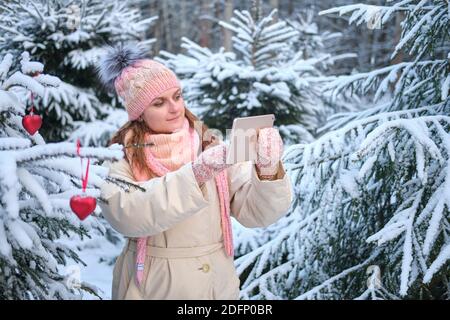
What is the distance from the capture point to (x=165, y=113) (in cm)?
229

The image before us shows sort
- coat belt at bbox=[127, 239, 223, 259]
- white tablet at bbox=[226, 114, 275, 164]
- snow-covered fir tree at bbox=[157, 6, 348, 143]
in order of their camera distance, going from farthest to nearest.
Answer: snow-covered fir tree at bbox=[157, 6, 348, 143]
coat belt at bbox=[127, 239, 223, 259]
white tablet at bbox=[226, 114, 275, 164]

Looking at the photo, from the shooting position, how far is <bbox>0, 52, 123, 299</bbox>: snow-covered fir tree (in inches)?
61.4

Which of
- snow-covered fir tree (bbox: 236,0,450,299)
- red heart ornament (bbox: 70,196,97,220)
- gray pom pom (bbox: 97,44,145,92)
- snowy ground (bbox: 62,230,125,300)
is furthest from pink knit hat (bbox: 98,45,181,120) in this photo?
snowy ground (bbox: 62,230,125,300)

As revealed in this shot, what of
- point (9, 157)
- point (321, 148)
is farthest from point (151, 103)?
point (321, 148)

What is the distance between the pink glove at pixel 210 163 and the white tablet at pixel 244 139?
6cm

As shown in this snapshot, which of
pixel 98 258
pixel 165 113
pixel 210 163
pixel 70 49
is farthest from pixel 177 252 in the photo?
pixel 70 49

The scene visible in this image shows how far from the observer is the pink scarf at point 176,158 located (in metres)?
2.23

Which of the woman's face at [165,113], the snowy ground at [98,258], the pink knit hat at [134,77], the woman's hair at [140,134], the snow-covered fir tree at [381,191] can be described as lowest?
the snowy ground at [98,258]

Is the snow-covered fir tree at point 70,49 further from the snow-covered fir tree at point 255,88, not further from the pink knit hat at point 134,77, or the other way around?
the pink knit hat at point 134,77

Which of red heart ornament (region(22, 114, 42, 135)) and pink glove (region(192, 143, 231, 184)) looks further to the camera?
red heart ornament (region(22, 114, 42, 135))

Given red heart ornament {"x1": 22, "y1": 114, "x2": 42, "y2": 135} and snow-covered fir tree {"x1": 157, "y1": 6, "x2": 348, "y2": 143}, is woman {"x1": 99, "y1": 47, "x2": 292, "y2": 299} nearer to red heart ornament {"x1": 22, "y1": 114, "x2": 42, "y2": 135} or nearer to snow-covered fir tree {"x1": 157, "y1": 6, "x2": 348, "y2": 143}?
red heart ornament {"x1": 22, "y1": 114, "x2": 42, "y2": 135}

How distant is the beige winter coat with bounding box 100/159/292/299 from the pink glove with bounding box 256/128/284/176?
0.32 ft

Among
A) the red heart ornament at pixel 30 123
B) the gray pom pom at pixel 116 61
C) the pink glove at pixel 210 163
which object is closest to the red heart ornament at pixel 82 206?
the pink glove at pixel 210 163
